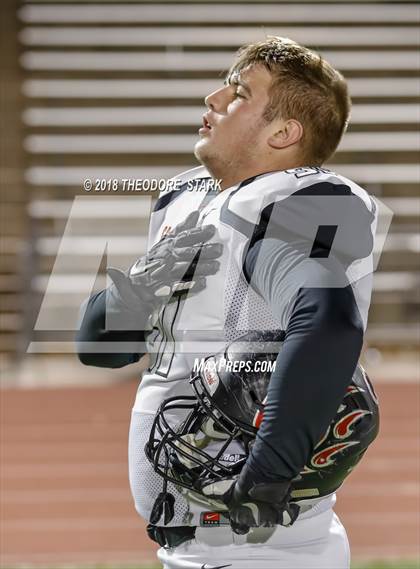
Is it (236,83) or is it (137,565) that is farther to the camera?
(137,565)

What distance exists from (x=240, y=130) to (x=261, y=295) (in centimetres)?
25

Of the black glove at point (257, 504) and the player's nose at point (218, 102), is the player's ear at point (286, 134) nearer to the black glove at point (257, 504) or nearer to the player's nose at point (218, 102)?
the player's nose at point (218, 102)

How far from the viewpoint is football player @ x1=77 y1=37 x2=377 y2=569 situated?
1.03 meters

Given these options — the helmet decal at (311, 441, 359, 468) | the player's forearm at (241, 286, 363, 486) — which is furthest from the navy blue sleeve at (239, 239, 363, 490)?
the helmet decal at (311, 441, 359, 468)

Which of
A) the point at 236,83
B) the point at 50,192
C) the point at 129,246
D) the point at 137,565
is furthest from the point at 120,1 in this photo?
the point at 236,83

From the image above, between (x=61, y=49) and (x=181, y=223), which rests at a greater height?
(x=181, y=223)

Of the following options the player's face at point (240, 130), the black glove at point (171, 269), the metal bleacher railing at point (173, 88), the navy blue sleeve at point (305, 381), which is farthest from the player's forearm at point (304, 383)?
the metal bleacher railing at point (173, 88)

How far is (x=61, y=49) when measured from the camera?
23.8 feet

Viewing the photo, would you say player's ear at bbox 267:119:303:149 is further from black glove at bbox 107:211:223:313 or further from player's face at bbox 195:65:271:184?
black glove at bbox 107:211:223:313

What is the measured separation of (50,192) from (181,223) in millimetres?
6076

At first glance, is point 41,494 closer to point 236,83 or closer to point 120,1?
point 236,83

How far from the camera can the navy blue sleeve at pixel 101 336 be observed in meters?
1.30

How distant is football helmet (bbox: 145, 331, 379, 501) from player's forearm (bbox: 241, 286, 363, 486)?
112 mm

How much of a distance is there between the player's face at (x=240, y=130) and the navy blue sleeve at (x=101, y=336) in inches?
9.1
